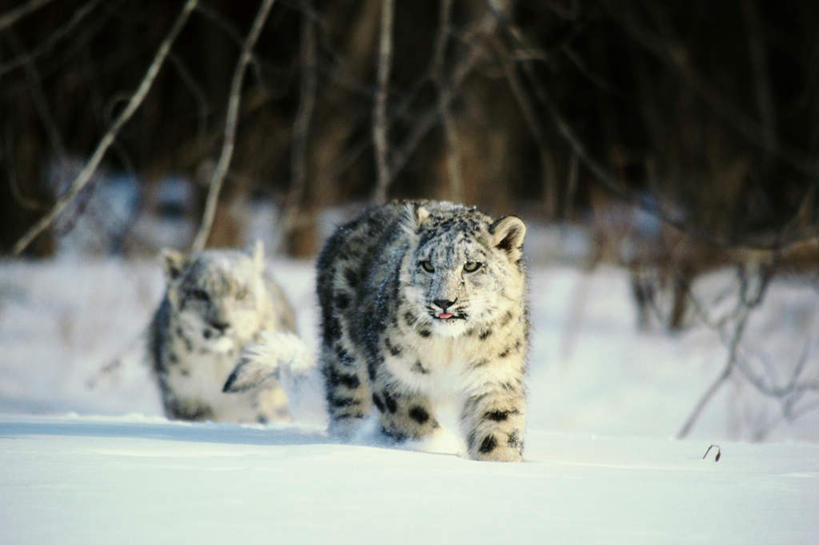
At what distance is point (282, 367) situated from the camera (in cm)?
555

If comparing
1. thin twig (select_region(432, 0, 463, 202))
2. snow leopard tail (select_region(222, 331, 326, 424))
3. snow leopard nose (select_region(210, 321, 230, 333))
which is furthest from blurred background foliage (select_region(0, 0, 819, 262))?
snow leopard tail (select_region(222, 331, 326, 424))

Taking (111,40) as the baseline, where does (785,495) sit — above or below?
below

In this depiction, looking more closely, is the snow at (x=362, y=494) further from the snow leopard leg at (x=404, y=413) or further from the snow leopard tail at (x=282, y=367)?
the snow leopard tail at (x=282, y=367)

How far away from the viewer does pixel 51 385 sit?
33.7 feet

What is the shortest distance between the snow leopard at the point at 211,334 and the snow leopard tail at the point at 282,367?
4.51 feet

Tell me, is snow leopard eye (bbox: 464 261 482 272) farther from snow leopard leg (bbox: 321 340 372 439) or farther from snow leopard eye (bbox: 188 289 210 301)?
snow leopard eye (bbox: 188 289 210 301)

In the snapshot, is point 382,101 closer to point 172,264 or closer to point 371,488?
point 172,264

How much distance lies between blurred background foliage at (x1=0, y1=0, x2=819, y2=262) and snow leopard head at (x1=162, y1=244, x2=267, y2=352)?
323 centimetres

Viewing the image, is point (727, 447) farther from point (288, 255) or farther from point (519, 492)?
point (288, 255)

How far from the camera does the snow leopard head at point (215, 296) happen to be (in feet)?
23.8

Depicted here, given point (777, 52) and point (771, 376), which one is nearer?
point (771, 376)

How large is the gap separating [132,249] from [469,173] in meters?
3.75

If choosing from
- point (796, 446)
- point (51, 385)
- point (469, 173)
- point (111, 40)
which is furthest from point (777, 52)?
point (796, 446)

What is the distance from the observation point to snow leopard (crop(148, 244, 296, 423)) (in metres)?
7.19
